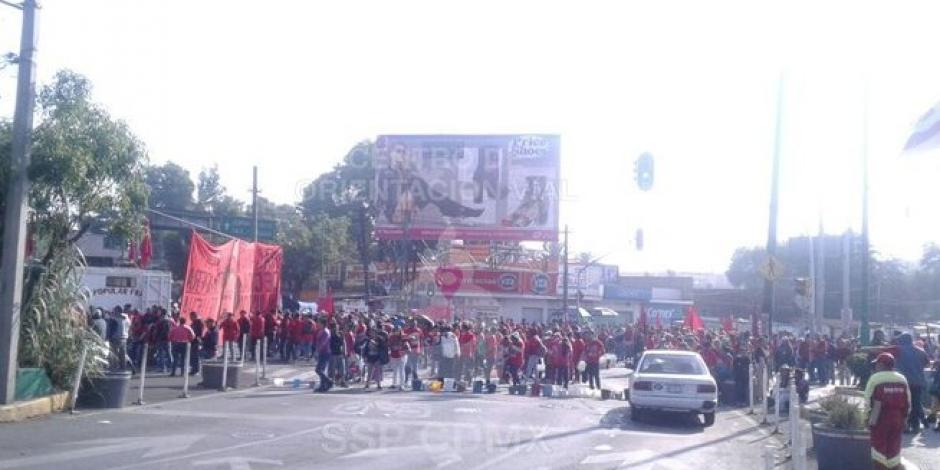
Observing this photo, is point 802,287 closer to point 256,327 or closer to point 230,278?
point 256,327

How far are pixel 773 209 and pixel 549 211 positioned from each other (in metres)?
20.9

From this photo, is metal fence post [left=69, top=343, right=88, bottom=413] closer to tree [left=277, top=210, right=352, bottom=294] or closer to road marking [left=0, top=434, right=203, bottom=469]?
road marking [left=0, top=434, right=203, bottom=469]

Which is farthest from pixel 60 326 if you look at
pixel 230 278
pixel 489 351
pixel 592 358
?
pixel 592 358

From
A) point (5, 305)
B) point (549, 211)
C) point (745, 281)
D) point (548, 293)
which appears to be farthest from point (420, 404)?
point (745, 281)

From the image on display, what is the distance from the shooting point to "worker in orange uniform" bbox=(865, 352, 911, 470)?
11.7m

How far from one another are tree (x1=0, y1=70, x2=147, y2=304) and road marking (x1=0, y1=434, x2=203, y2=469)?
4.93 meters

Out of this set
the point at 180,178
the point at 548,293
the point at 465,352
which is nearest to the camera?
the point at 465,352

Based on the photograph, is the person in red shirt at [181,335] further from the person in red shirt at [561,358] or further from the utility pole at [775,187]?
the utility pole at [775,187]

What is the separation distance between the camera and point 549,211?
147ft

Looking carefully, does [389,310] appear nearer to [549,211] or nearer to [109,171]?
[549,211]

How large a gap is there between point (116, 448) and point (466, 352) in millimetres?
15547

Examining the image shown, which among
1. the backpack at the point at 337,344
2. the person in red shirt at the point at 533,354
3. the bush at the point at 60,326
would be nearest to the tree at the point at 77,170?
the bush at the point at 60,326

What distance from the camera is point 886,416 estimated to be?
11820 millimetres

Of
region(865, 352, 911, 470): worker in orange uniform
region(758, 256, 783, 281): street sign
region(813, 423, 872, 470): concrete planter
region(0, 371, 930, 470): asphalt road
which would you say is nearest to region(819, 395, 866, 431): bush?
region(813, 423, 872, 470): concrete planter
